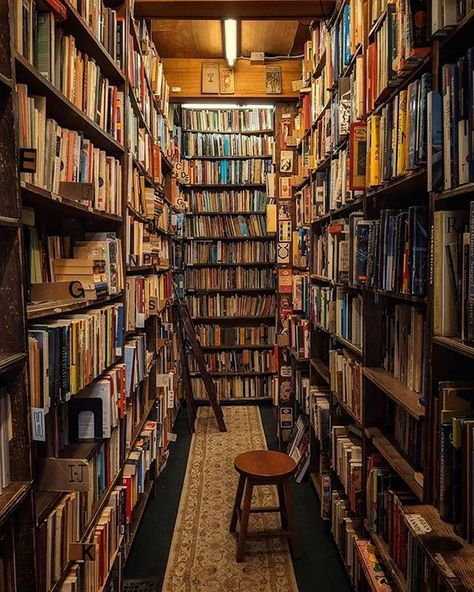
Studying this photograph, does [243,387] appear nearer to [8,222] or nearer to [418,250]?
[418,250]

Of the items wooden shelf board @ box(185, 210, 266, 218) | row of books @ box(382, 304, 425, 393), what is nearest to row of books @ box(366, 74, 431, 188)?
row of books @ box(382, 304, 425, 393)

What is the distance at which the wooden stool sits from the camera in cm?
249

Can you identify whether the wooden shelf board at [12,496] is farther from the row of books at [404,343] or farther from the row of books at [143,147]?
the row of books at [143,147]

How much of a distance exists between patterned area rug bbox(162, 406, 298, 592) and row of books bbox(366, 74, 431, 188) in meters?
1.92

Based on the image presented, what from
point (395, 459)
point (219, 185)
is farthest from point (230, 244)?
point (395, 459)

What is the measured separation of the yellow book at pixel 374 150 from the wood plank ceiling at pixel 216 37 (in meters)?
2.27

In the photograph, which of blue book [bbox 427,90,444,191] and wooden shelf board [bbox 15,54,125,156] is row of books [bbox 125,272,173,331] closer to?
wooden shelf board [bbox 15,54,125,156]

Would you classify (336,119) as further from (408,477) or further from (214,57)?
(214,57)

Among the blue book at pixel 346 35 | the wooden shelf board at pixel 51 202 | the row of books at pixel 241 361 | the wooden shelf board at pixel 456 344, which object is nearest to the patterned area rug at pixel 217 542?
the row of books at pixel 241 361

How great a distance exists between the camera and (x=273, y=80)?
450 cm

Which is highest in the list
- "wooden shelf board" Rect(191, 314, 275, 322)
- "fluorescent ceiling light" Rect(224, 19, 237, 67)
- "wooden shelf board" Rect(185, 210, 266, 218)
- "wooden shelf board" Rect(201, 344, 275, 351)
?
"fluorescent ceiling light" Rect(224, 19, 237, 67)

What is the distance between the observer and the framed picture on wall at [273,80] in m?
4.49

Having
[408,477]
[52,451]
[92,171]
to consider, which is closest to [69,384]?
[52,451]

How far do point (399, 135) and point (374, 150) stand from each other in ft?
0.90
